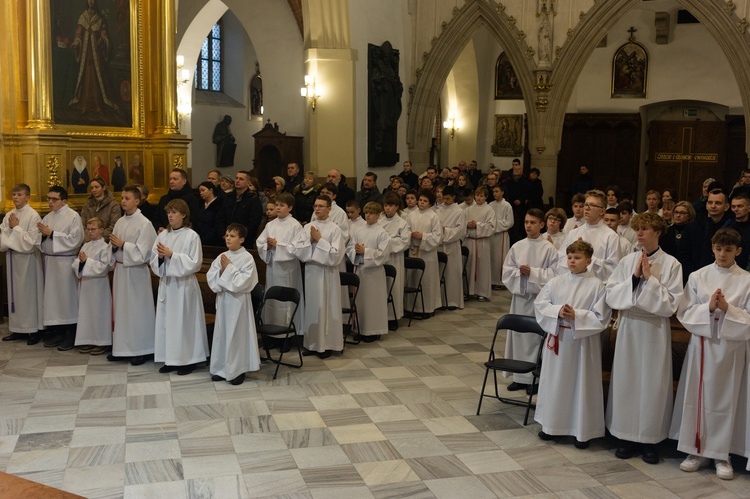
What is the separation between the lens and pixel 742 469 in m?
5.95

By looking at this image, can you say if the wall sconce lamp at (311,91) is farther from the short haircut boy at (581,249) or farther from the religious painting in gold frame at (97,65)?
the short haircut boy at (581,249)

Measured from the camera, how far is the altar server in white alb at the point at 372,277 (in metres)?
9.55

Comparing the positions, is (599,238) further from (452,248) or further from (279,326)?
(452,248)

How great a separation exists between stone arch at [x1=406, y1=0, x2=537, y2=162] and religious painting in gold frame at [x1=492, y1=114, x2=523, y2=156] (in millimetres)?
4801

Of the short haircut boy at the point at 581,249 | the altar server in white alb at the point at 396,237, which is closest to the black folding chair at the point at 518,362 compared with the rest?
the short haircut boy at the point at 581,249

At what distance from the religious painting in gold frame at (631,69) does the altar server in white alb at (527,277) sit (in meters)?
14.5

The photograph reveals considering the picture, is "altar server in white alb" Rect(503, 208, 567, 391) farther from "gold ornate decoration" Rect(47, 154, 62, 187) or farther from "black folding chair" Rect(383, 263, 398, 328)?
"gold ornate decoration" Rect(47, 154, 62, 187)

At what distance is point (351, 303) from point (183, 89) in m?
10.6

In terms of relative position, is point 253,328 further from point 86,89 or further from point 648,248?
point 86,89

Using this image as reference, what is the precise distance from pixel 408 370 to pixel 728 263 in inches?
142

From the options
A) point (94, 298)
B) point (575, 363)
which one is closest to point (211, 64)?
point (94, 298)

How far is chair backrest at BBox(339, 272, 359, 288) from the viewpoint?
30.2 ft

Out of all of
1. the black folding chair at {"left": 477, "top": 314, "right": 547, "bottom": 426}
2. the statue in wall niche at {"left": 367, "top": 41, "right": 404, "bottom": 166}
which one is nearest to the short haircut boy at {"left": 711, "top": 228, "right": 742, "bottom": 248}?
the black folding chair at {"left": 477, "top": 314, "right": 547, "bottom": 426}

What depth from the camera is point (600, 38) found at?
1738 centimetres
